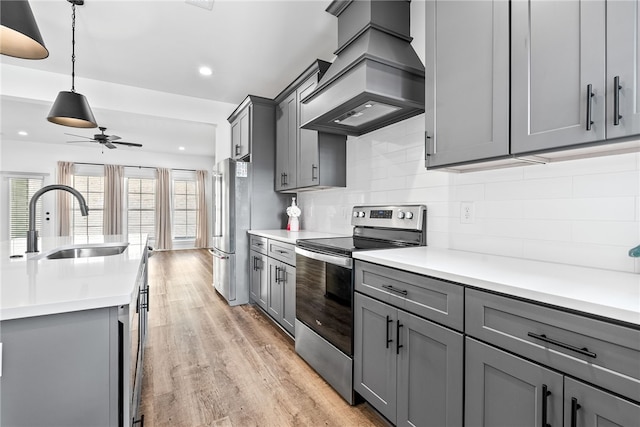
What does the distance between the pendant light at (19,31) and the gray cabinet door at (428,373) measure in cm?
208

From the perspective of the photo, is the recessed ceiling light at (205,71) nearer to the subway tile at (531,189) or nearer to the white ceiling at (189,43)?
the white ceiling at (189,43)

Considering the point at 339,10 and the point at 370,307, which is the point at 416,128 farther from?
the point at 370,307

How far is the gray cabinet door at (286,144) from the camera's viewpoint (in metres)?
3.31

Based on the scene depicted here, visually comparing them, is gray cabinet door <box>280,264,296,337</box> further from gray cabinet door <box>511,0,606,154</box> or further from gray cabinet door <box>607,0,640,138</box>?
gray cabinet door <box>607,0,640,138</box>

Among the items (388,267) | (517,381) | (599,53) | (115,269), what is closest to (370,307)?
(388,267)

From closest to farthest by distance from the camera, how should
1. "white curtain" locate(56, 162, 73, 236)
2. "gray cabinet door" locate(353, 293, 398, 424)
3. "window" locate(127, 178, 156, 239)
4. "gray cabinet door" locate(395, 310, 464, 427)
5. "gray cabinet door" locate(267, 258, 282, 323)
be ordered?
"gray cabinet door" locate(395, 310, 464, 427), "gray cabinet door" locate(353, 293, 398, 424), "gray cabinet door" locate(267, 258, 282, 323), "white curtain" locate(56, 162, 73, 236), "window" locate(127, 178, 156, 239)

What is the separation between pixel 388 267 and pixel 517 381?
2.18 feet

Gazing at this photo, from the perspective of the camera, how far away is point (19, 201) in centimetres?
690

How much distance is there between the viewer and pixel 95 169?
7.57 metres

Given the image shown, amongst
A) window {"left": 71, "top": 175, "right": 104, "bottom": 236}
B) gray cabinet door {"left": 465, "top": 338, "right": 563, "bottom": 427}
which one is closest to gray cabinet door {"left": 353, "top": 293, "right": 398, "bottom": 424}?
gray cabinet door {"left": 465, "top": 338, "right": 563, "bottom": 427}

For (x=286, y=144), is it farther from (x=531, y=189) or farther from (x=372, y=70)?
(x=531, y=189)

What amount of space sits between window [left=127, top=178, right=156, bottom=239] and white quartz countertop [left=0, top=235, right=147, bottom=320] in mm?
7291

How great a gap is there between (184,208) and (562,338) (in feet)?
29.6

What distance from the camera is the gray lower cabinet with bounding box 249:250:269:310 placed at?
322 cm
